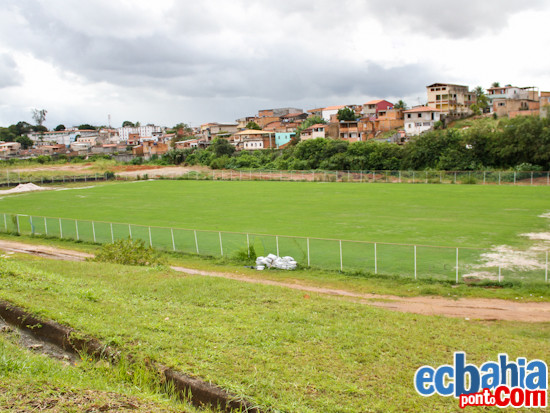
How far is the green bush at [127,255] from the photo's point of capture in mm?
20062

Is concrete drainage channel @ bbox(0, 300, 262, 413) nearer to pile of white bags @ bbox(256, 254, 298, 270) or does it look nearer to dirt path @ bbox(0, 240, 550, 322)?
dirt path @ bbox(0, 240, 550, 322)

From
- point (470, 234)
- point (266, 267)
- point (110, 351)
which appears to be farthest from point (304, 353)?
point (470, 234)

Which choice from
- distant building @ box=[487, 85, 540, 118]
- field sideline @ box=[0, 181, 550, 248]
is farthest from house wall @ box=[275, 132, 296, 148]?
field sideline @ box=[0, 181, 550, 248]

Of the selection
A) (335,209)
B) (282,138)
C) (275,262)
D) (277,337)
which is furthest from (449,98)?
(277,337)

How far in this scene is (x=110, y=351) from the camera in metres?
8.21

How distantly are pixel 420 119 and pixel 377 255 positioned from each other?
294ft

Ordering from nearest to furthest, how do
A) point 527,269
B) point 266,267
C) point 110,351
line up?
point 110,351, point 527,269, point 266,267

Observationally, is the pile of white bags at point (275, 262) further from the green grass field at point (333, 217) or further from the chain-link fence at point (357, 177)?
the chain-link fence at point (357, 177)

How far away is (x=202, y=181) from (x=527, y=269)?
63238mm

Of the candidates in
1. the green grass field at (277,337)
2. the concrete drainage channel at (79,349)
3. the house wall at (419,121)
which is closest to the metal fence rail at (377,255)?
the green grass field at (277,337)

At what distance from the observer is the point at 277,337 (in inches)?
366

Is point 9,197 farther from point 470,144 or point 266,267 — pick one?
point 470,144

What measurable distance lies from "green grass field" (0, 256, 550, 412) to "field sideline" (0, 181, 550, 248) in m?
15.5

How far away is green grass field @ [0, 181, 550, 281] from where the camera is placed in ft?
75.4
